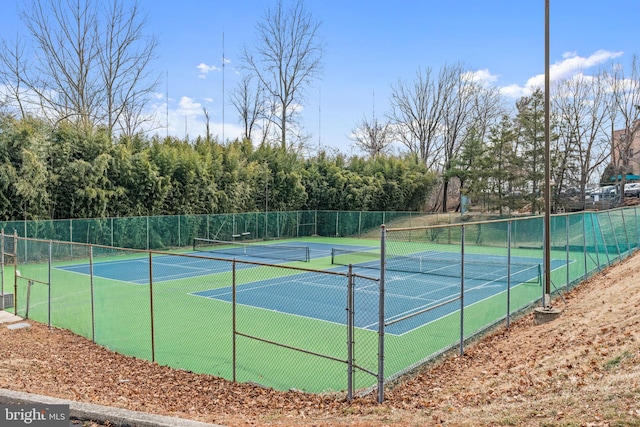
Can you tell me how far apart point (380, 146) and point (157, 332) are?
55.8 m

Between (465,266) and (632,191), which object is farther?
(632,191)

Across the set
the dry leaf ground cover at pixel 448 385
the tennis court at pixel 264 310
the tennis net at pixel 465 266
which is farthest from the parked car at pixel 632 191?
the dry leaf ground cover at pixel 448 385

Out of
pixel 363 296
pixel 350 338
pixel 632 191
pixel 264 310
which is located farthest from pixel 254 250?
pixel 632 191

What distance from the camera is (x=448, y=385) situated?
299 inches

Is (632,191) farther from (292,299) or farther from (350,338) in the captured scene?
(350,338)

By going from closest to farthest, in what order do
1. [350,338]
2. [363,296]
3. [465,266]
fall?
[350,338]
[363,296]
[465,266]

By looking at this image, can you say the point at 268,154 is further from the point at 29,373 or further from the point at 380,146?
the point at 29,373

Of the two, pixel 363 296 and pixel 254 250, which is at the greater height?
pixel 254 250

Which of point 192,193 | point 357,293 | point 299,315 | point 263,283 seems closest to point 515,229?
point 357,293

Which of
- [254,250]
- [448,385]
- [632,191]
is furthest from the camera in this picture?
[632,191]

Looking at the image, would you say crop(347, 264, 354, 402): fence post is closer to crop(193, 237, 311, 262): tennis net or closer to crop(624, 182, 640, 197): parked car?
crop(193, 237, 311, 262): tennis net

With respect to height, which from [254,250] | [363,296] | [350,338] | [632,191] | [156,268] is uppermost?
[632,191]

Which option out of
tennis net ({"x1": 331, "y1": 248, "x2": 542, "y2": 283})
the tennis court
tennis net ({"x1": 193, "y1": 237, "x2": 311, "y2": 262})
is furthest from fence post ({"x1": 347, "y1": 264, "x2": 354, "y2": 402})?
tennis net ({"x1": 193, "y1": 237, "x2": 311, "y2": 262})

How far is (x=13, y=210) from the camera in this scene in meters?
24.4
